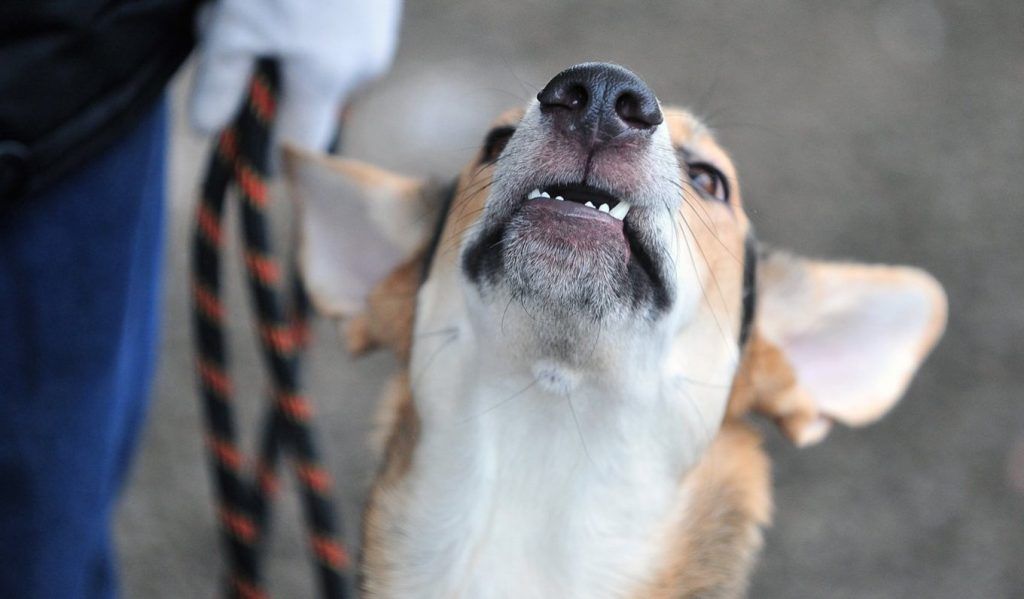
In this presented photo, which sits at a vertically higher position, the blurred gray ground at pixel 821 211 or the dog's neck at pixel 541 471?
the dog's neck at pixel 541 471

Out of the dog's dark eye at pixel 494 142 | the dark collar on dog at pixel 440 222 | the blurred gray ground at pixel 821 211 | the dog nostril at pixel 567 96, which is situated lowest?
the blurred gray ground at pixel 821 211

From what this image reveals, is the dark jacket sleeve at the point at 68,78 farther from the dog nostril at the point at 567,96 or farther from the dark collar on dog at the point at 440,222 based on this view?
the dog nostril at the point at 567,96

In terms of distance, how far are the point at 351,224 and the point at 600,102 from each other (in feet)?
3.08

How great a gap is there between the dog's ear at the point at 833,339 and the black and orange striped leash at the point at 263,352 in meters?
1.00

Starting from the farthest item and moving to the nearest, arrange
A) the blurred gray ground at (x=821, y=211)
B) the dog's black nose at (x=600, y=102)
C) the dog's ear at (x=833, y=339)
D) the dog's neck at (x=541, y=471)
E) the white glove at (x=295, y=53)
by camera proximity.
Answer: the blurred gray ground at (x=821, y=211), the dog's ear at (x=833, y=339), the white glove at (x=295, y=53), the dog's neck at (x=541, y=471), the dog's black nose at (x=600, y=102)

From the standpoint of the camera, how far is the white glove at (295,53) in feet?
7.36

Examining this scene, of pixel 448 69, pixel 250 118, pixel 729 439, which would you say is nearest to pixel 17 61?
pixel 250 118

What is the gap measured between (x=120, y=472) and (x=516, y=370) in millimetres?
1189

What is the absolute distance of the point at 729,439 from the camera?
2.32 meters

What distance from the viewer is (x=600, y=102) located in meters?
1.70

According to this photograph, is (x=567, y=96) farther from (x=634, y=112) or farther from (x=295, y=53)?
(x=295, y=53)

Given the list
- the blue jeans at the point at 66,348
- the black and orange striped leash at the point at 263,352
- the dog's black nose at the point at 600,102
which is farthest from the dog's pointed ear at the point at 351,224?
the dog's black nose at the point at 600,102

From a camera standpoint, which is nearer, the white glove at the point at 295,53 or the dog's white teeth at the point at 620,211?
the dog's white teeth at the point at 620,211

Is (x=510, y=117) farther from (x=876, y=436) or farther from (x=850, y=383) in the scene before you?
(x=876, y=436)
